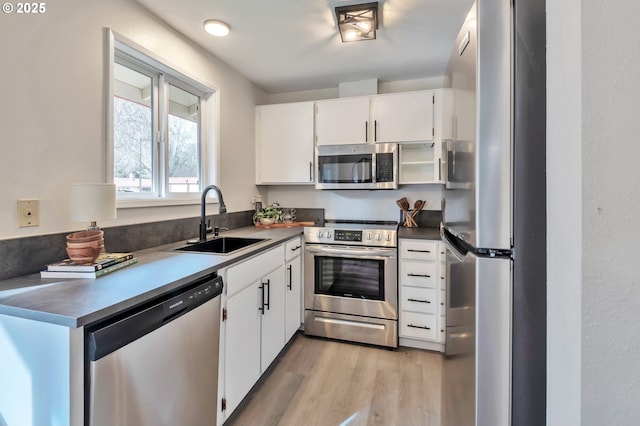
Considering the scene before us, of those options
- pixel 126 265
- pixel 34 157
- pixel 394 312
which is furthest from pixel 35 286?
pixel 394 312

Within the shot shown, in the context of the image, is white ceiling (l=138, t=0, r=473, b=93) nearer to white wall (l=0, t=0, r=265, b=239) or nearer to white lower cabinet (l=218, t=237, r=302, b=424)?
white wall (l=0, t=0, r=265, b=239)

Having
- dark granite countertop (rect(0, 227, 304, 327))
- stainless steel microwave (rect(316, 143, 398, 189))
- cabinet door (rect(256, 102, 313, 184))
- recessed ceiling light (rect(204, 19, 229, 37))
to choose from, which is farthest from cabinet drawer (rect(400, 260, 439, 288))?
recessed ceiling light (rect(204, 19, 229, 37))

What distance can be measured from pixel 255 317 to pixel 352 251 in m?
0.99

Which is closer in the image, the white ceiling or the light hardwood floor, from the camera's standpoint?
the light hardwood floor

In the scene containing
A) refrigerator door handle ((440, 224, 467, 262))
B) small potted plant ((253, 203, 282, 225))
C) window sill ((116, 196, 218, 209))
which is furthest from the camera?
small potted plant ((253, 203, 282, 225))

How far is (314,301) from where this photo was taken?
257 centimetres

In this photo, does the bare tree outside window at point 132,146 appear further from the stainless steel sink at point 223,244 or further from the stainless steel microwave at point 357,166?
the stainless steel microwave at point 357,166

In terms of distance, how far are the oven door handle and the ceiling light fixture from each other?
159 centimetres

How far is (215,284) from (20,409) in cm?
69

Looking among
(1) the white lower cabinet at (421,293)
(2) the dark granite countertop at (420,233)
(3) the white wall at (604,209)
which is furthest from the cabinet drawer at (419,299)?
(3) the white wall at (604,209)

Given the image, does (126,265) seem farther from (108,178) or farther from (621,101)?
(621,101)

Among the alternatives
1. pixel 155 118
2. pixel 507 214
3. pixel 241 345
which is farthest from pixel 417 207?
pixel 155 118

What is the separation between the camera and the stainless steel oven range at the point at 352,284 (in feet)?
7.86

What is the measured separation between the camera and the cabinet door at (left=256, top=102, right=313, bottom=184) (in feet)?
9.62
